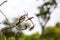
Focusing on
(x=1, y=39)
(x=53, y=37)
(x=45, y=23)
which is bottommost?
(x=53, y=37)

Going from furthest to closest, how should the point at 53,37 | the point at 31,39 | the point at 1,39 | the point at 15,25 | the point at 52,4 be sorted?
the point at 53,37 < the point at 31,39 < the point at 52,4 < the point at 1,39 < the point at 15,25

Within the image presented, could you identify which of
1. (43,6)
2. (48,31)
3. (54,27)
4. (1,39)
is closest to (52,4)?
(43,6)

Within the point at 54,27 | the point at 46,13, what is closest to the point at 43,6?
the point at 46,13

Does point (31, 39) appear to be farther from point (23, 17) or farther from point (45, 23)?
point (23, 17)

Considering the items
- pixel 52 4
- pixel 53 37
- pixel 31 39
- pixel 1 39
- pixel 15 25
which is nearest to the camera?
pixel 15 25

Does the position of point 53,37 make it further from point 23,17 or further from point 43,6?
point 23,17

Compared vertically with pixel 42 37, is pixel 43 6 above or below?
above

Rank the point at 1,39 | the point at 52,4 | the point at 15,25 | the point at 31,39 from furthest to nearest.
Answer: the point at 31,39, the point at 52,4, the point at 1,39, the point at 15,25

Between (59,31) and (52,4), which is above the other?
(52,4)

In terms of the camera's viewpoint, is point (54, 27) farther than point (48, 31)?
No
